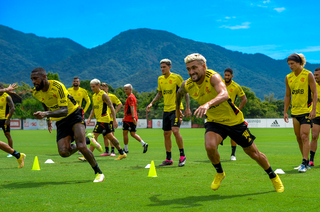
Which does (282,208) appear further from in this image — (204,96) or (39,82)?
(39,82)

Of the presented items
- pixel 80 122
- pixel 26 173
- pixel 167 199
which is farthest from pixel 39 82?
pixel 167 199

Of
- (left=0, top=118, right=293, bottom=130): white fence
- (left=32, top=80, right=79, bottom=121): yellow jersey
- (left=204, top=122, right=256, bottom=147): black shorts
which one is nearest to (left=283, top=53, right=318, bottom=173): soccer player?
(left=204, top=122, right=256, bottom=147): black shorts

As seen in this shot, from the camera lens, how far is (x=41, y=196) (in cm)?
531

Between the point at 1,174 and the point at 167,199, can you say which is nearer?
the point at 167,199

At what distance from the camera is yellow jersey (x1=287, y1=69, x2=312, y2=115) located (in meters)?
7.85

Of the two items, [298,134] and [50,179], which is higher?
[298,134]

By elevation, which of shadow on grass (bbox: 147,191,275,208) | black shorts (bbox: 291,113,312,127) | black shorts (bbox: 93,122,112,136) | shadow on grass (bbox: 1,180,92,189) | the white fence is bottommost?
the white fence

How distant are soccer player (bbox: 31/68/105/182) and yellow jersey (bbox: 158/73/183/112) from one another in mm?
2904

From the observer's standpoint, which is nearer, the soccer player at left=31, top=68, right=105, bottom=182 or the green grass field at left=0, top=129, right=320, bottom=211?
the green grass field at left=0, top=129, right=320, bottom=211

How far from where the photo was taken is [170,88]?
30.4 ft

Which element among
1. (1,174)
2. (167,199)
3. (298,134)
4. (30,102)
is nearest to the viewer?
(167,199)

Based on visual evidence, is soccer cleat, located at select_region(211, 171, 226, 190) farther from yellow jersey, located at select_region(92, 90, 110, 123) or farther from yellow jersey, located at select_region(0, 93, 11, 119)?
yellow jersey, located at select_region(0, 93, 11, 119)

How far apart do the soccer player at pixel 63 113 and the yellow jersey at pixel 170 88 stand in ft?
9.53

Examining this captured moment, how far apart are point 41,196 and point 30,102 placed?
6610 centimetres
